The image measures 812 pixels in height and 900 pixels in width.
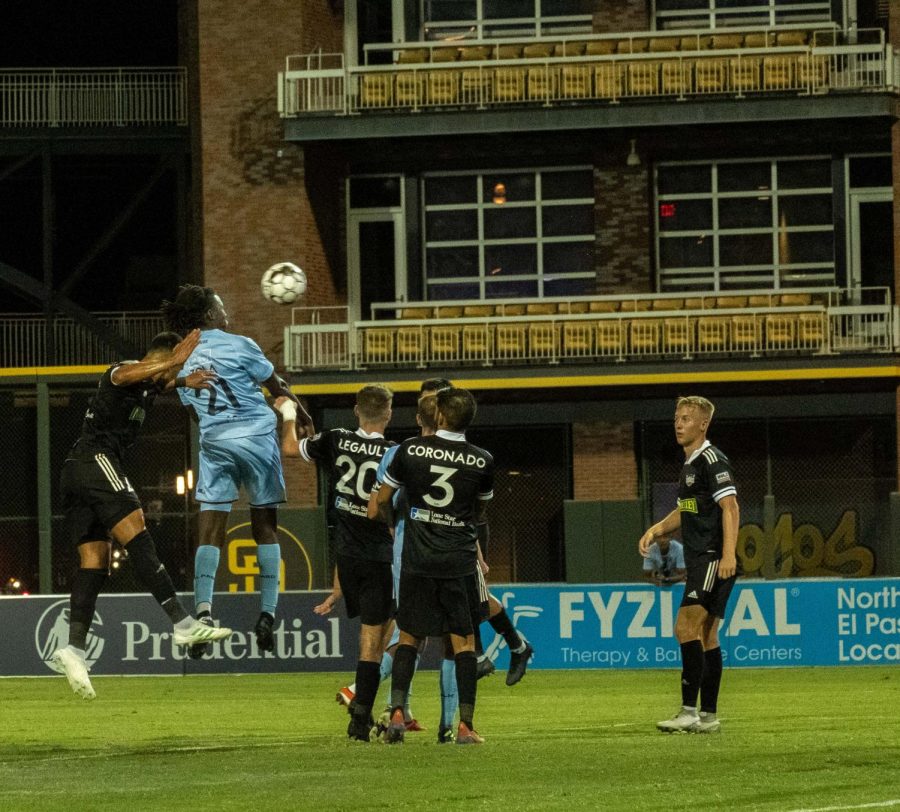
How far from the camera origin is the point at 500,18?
115 feet

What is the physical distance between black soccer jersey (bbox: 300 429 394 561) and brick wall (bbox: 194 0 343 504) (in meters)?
21.0

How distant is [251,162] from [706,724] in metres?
22.8

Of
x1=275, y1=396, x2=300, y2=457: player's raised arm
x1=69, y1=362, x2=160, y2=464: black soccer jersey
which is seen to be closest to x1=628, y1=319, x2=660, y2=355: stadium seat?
x1=275, y1=396, x2=300, y2=457: player's raised arm

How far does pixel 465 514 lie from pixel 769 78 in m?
22.2

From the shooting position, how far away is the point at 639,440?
3341cm

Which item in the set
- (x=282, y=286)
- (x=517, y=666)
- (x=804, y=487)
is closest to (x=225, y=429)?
(x=517, y=666)

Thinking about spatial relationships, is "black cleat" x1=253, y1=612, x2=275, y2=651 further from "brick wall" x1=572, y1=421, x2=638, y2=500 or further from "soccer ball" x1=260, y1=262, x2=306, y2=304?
"brick wall" x1=572, y1=421, x2=638, y2=500

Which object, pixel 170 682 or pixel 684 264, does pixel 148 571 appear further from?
pixel 684 264

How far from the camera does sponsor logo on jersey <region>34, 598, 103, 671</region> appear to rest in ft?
75.3

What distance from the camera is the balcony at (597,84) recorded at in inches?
1275

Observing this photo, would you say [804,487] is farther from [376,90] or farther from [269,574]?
[269,574]

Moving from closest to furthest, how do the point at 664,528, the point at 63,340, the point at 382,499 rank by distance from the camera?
the point at 382,499 → the point at 664,528 → the point at 63,340

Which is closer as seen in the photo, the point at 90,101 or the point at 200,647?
the point at 200,647

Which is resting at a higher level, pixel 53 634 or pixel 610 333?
pixel 610 333
